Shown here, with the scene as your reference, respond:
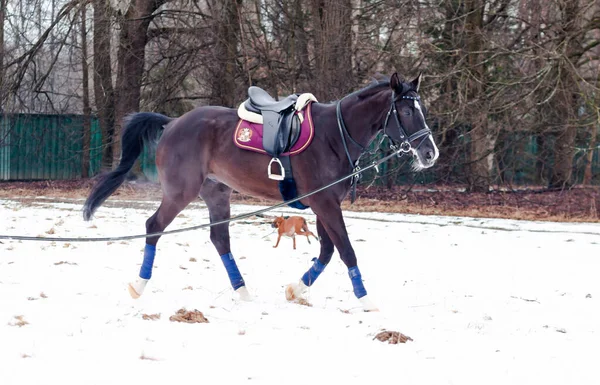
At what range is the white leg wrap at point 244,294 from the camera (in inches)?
245

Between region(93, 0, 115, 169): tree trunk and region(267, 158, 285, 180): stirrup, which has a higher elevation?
region(93, 0, 115, 169): tree trunk

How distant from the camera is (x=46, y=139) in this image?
74.5ft

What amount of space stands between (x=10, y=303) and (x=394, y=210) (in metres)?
9.72

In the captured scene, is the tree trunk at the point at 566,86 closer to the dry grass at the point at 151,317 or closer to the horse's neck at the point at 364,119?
the horse's neck at the point at 364,119

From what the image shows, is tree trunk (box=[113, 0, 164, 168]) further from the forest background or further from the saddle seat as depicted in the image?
the saddle seat

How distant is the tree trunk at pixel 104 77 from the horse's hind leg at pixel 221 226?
1064 centimetres

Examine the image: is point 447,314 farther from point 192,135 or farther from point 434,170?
point 434,170

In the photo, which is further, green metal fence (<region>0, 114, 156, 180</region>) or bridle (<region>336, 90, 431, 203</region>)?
green metal fence (<region>0, 114, 156, 180</region>)

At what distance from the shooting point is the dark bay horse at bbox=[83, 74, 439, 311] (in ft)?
19.1

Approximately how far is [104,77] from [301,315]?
14.4 metres

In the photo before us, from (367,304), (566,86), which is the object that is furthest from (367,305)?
(566,86)

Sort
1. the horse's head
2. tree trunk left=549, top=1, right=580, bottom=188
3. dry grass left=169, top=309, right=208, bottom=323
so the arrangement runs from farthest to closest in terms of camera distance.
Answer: tree trunk left=549, top=1, right=580, bottom=188 → the horse's head → dry grass left=169, top=309, right=208, bottom=323

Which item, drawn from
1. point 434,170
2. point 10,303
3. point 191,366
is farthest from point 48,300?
point 434,170

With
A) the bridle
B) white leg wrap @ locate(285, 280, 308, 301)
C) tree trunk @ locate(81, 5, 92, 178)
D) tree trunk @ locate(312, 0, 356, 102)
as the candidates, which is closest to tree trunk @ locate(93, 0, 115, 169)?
tree trunk @ locate(81, 5, 92, 178)
